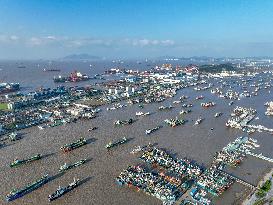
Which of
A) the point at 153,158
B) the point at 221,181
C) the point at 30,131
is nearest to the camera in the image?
the point at 221,181

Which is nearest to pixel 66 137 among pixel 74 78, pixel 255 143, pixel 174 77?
pixel 255 143

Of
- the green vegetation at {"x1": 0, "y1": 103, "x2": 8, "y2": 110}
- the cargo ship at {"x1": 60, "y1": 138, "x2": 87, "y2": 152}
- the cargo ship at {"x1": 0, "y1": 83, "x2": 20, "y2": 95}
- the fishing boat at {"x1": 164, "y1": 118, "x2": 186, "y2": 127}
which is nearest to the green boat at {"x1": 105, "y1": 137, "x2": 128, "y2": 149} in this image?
the cargo ship at {"x1": 60, "y1": 138, "x2": 87, "y2": 152}

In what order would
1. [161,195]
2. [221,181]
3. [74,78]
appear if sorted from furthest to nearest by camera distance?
1. [74,78]
2. [221,181]
3. [161,195]

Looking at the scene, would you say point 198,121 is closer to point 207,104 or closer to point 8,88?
point 207,104

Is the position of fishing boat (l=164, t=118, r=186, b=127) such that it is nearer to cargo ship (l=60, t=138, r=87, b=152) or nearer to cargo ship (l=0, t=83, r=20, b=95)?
cargo ship (l=60, t=138, r=87, b=152)

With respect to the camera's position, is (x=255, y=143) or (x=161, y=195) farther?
(x=255, y=143)

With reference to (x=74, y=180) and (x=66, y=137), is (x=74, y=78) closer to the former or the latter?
(x=66, y=137)
